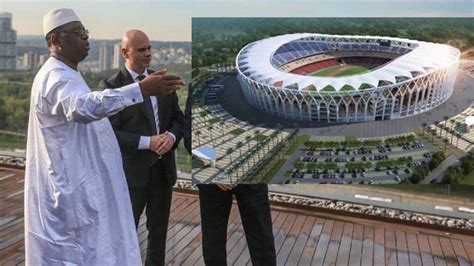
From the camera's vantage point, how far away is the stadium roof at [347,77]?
3660 millimetres

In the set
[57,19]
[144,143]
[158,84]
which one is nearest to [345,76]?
[144,143]

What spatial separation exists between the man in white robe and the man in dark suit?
622 millimetres

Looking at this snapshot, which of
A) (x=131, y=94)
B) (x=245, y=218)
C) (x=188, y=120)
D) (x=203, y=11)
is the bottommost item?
(x=245, y=218)

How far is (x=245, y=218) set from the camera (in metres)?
3.38

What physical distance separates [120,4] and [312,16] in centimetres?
129

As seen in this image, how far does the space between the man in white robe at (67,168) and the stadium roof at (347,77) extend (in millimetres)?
1326

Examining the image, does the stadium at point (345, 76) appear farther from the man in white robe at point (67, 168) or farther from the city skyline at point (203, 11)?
the man in white robe at point (67, 168)

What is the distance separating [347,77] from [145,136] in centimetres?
138

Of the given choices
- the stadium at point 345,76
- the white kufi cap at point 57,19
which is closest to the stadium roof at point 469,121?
the stadium at point 345,76

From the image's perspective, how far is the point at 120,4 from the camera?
149 inches

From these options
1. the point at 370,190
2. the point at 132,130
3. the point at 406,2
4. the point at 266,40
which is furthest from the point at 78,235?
the point at 370,190

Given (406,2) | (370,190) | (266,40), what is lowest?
(370,190)

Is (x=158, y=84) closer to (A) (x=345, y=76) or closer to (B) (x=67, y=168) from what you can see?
(B) (x=67, y=168)

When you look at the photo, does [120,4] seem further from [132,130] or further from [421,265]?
[421,265]
